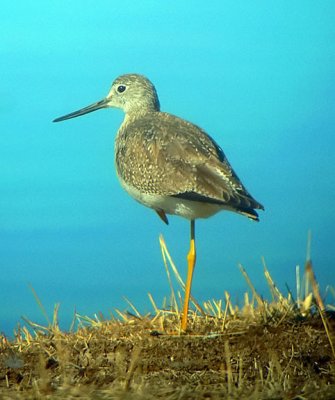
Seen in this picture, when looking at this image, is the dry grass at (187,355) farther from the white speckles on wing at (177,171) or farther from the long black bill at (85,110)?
the long black bill at (85,110)

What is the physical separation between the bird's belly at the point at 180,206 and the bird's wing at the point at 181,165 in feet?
0.27

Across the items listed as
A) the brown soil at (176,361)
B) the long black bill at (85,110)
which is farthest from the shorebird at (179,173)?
the long black bill at (85,110)

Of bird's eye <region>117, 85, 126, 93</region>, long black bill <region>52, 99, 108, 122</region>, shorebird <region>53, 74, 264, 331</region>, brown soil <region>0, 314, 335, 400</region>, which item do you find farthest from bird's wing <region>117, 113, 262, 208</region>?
long black bill <region>52, 99, 108, 122</region>

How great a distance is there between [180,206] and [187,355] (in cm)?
186

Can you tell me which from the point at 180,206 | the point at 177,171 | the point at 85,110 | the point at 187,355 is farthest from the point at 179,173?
the point at 85,110

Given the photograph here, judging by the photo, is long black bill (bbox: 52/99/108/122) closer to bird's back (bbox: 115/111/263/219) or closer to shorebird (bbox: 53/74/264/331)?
shorebird (bbox: 53/74/264/331)

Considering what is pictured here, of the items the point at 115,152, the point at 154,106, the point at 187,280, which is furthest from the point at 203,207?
the point at 154,106

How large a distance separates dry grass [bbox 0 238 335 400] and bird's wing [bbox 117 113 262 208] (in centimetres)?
66

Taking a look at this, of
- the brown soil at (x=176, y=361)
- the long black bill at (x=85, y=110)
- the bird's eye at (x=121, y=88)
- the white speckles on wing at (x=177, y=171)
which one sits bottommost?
the brown soil at (x=176, y=361)

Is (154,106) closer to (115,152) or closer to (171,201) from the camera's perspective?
(115,152)

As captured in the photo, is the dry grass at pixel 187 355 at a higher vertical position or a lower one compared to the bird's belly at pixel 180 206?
lower

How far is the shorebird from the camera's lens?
7.57 m

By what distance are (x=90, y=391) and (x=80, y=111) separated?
6.58 meters

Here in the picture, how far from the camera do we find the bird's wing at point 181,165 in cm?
757
